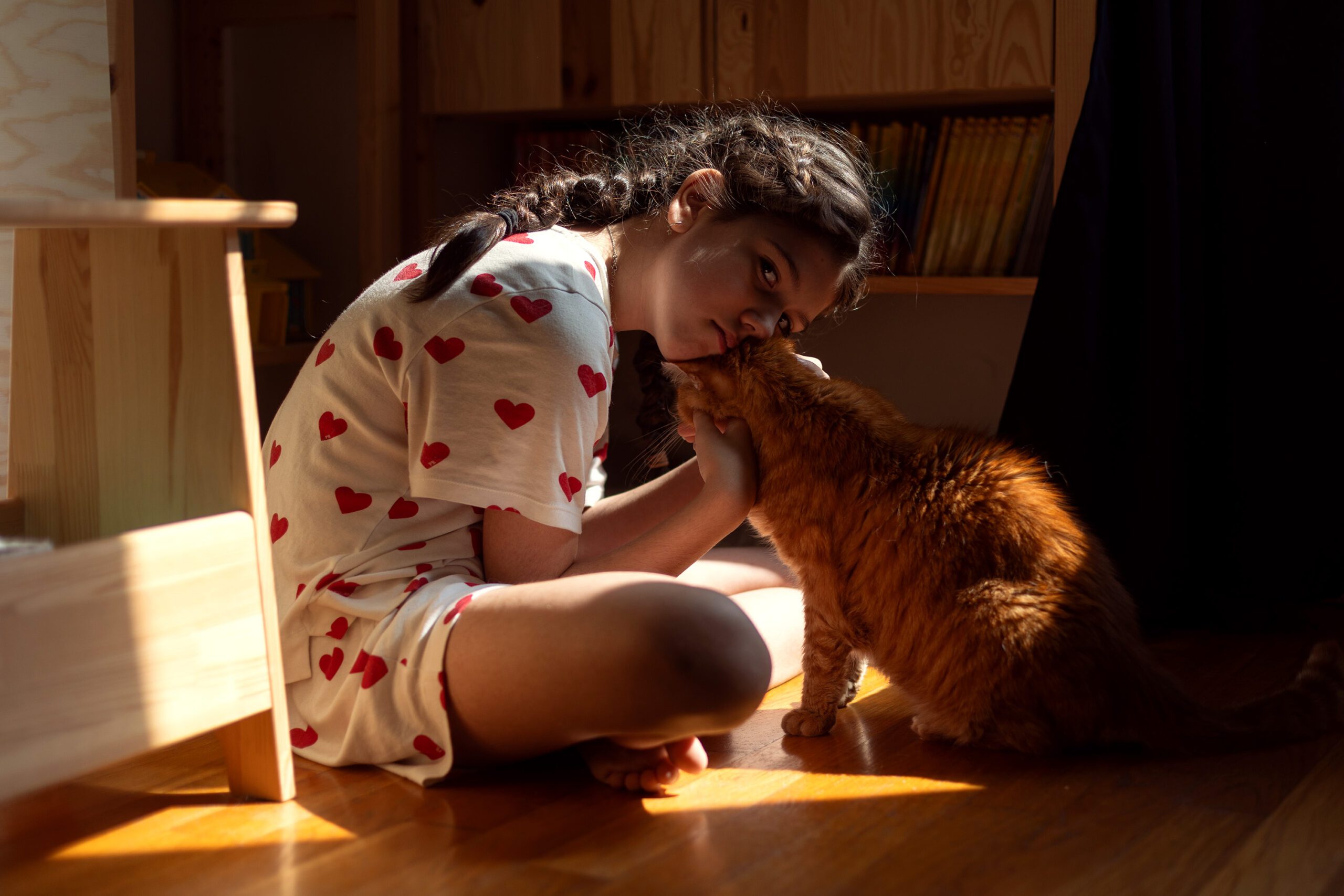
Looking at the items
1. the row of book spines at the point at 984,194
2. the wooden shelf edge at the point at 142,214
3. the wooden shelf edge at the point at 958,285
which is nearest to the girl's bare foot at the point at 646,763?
the wooden shelf edge at the point at 142,214

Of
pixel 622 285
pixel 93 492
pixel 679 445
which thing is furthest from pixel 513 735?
pixel 679 445

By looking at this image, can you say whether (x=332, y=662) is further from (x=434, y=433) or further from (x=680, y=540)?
(x=680, y=540)

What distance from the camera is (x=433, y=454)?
133 cm

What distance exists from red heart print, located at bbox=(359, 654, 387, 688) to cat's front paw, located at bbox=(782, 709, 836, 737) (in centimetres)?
52

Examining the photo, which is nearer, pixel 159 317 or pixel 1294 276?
pixel 159 317

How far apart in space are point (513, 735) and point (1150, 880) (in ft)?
2.11

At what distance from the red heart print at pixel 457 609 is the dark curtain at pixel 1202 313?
1175 mm

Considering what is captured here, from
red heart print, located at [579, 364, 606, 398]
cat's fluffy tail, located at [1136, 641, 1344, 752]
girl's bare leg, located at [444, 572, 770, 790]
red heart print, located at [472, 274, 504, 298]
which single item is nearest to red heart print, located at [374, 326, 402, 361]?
red heart print, located at [472, 274, 504, 298]

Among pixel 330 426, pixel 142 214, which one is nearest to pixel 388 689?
pixel 330 426

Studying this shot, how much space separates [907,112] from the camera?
2.52 metres

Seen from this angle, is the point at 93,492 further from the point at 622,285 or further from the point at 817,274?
the point at 817,274

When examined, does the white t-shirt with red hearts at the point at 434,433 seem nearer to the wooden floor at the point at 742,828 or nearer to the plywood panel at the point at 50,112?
the wooden floor at the point at 742,828

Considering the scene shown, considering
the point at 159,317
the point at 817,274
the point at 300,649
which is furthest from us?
the point at 817,274

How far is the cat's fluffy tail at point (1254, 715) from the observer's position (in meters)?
1.34
